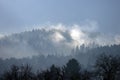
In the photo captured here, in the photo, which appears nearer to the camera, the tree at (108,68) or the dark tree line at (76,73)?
the tree at (108,68)

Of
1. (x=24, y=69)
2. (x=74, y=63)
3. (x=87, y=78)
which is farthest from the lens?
(x=74, y=63)

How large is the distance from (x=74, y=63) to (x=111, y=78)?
1641 inches

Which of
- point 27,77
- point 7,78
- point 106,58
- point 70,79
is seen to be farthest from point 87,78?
point 7,78

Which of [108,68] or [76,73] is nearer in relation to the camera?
[108,68]

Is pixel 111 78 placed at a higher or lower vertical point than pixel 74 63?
lower

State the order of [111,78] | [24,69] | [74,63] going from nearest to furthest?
[111,78] → [24,69] → [74,63]

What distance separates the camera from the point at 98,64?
293 feet

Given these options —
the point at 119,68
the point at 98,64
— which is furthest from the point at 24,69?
the point at 119,68

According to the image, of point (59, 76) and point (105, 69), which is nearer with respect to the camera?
point (105, 69)

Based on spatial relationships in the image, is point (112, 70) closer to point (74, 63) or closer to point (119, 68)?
point (119, 68)

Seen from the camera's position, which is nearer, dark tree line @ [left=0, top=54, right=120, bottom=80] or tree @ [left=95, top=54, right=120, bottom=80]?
tree @ [left=95, top=54, right=120, bottom=80]

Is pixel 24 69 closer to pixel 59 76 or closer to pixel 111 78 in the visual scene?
pixel 59 76

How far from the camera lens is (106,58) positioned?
8988 centimetres

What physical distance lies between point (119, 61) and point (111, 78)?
24.4 feet
